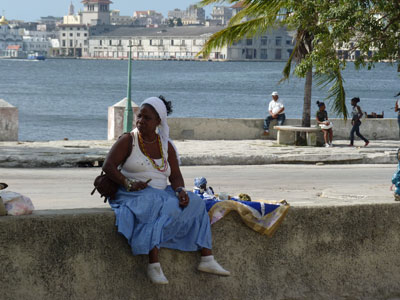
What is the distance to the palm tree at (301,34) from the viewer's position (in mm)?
20047

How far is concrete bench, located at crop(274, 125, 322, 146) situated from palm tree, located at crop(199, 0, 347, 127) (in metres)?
0.75

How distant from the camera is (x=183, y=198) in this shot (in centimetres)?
611

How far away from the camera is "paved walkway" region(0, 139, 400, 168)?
1767cm

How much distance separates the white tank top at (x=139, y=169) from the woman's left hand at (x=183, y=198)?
27cm

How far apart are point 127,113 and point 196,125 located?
1901 millimetres

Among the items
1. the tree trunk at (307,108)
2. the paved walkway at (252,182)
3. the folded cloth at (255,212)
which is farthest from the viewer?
the tree trunk at (307,108)

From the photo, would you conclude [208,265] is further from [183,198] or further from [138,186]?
[138,186]

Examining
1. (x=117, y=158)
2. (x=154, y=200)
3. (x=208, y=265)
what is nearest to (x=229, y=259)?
(x=208, y=265)

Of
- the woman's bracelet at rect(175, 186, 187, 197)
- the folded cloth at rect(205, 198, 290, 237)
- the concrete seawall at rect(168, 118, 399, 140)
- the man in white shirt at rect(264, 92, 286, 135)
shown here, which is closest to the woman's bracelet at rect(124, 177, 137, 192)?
the woman's bracelet at rect(175, 186, 187, 197)

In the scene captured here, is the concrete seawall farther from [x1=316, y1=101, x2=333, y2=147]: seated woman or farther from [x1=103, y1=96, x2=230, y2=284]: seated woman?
[x1=103, y1=96, x2=230, y2=284]: seated woman

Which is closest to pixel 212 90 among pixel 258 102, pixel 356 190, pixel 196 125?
pixel 258 102

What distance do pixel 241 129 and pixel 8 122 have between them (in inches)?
235

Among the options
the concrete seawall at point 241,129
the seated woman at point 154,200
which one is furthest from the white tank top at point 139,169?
the concrete seawall at point 241,129

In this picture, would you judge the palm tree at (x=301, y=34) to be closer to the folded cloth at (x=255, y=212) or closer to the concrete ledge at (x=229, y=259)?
the concrete ledge at (x=229, y=259)
